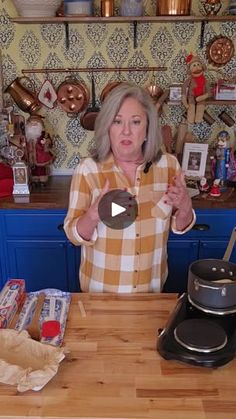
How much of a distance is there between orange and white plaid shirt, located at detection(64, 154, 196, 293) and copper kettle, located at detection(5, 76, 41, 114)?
1251 mm

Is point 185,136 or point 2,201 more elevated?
point 185,136

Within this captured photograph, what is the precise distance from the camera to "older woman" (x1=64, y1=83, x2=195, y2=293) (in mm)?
1455

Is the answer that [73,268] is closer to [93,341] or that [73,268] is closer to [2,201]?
[2,201]

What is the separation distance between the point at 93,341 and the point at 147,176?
626 millimetres

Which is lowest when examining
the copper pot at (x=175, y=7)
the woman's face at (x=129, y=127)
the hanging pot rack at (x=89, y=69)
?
the woman's face at (x=129, y=127)

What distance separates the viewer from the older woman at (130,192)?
1.46 metres

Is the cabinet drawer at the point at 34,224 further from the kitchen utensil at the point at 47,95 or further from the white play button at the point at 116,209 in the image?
the white play button at the point at 116,209

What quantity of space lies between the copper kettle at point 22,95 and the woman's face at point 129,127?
130cm

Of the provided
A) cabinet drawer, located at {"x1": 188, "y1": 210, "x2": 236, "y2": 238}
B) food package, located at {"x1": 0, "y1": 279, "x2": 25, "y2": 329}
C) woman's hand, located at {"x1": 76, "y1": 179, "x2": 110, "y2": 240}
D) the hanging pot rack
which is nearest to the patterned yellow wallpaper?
the hanging pot rack

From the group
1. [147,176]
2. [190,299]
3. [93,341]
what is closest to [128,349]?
[93,341]

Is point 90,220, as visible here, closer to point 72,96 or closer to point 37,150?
point 37,150

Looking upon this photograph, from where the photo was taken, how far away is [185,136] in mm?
2605

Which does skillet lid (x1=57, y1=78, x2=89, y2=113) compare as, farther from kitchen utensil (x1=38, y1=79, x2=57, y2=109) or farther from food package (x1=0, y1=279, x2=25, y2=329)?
food package (x1=0, y1=279, x2=25, y2=329)

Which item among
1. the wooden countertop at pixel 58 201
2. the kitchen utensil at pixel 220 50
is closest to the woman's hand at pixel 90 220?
the wooden countertop at pixel 58 201
